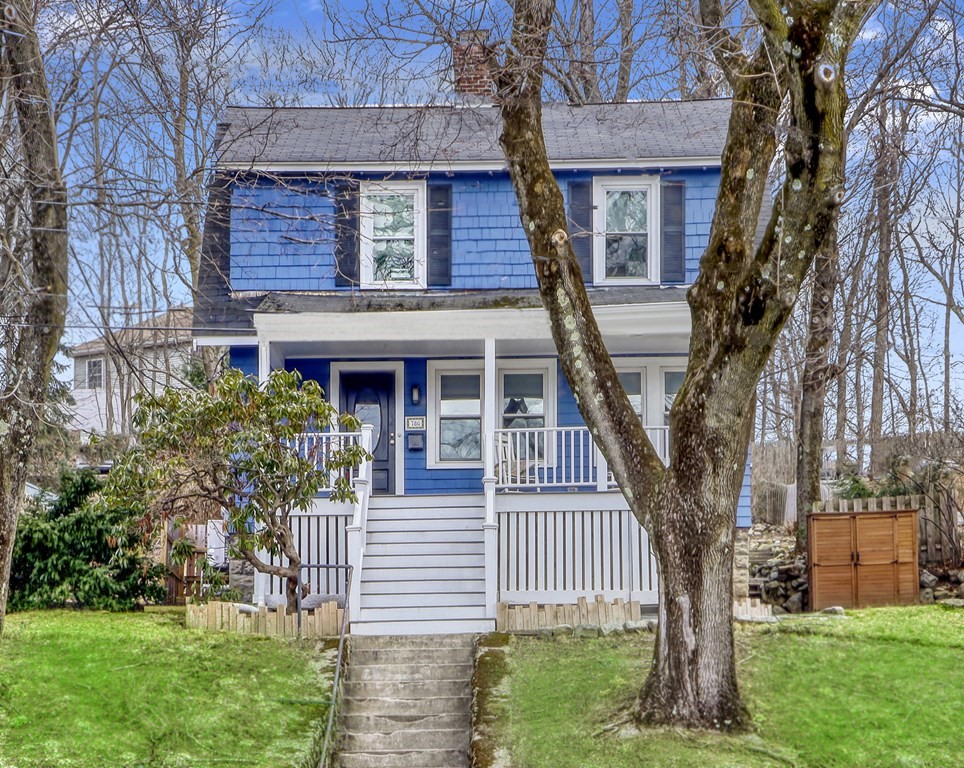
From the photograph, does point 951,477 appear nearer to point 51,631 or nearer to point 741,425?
point 741,425

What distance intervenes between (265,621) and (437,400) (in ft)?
15.2

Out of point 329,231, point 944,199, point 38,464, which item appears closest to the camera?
point 329,231

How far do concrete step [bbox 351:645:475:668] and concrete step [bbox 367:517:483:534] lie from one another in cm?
249

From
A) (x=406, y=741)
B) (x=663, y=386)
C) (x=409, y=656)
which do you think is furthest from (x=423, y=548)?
(x=663, y=386)

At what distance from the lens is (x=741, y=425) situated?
9211mm

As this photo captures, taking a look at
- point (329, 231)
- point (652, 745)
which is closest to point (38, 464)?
point (329, 231)

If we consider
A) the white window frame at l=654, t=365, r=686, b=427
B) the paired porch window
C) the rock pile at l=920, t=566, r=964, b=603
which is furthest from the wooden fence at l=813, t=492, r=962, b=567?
the paired porch window

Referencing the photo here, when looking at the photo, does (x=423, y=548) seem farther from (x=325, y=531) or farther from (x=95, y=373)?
(x=95, y=373)

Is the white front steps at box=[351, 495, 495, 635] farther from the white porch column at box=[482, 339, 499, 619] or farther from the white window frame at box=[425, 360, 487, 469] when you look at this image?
the white window frame at box=[425, 360, 487, 469]

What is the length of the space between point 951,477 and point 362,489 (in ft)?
29.3

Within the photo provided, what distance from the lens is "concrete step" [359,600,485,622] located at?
12.3 meters

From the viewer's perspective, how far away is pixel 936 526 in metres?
16.6

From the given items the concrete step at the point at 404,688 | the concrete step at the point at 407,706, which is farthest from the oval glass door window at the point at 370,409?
the concrete step at the point at 407,706

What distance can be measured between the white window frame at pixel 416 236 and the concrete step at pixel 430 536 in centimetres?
350
